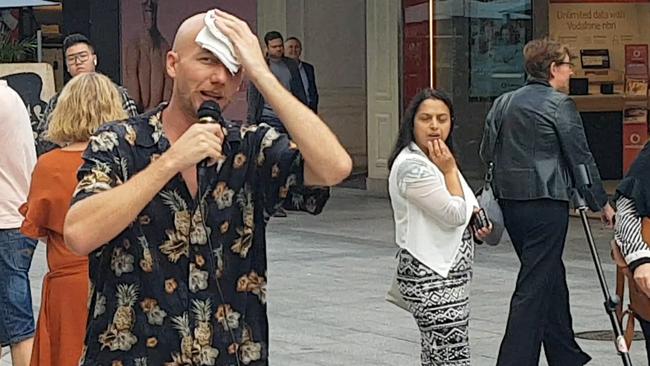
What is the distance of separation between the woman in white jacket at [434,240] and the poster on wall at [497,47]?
35.9 ft

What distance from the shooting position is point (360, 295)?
38.3 feet

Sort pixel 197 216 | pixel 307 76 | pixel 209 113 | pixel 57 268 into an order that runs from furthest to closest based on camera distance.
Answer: pixel 307 76 < pixel 57 268 < pixel 197 216 < pixel 209 113

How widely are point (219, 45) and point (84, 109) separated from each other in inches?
110

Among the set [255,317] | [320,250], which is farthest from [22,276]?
[320,250]

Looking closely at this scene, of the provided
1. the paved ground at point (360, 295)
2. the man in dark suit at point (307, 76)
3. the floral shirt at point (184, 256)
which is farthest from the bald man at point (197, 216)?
the man in dark suit at point (307, 76)

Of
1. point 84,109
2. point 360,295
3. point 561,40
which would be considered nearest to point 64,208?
point 84,109

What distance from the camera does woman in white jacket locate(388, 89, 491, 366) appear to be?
7188 millimetres

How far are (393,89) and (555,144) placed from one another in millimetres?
11062

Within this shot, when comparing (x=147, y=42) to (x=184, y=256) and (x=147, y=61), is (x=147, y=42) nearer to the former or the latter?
(x=147, y=61)

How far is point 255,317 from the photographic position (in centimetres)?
372

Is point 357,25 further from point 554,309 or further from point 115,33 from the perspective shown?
point 554,309

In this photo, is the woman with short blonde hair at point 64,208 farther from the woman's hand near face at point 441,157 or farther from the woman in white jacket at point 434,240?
the woman's hand near face at point 441,157

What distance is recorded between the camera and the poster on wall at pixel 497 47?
18297 millimetres

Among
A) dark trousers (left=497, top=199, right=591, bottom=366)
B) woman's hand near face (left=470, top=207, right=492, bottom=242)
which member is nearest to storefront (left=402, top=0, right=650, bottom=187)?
dark trousers (left=497, top=199, right=591, bottom=366)
